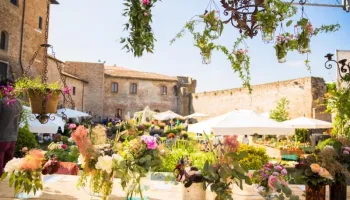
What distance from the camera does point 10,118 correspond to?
152 inches

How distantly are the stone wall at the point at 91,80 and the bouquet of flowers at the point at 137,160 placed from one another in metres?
29.8

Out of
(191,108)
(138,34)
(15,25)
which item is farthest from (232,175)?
(191,108)

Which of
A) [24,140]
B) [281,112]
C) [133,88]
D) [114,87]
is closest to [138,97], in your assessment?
[133,88]

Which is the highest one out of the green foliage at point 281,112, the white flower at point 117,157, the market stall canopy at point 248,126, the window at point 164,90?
the window at point 164,90

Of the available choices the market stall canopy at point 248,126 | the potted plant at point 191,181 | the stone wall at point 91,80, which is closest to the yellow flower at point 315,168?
the potted plant at point 191,181

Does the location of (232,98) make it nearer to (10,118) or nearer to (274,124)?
(274,124)

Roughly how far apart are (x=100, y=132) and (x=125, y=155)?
0.24 m

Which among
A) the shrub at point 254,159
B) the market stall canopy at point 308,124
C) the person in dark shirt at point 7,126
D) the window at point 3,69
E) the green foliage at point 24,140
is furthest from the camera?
the window at point 3,69

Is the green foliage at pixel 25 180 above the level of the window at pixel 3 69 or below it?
below

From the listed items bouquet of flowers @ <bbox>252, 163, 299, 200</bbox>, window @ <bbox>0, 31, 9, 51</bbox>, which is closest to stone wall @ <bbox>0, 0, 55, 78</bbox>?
window @ <bbox>0, 31, 9, 51</bbox>

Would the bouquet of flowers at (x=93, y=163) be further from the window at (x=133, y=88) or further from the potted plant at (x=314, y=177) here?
the window at (x=133, y=88)

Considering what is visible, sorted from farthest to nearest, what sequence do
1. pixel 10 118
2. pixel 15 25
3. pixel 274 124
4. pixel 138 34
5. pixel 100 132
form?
pixel 15 25, pixel 274 124, pixel 10 118, pixel 138 34, pixel 100 132

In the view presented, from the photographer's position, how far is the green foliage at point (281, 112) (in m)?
19.1

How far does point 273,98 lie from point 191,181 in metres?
21.1
